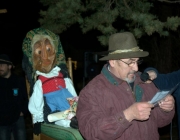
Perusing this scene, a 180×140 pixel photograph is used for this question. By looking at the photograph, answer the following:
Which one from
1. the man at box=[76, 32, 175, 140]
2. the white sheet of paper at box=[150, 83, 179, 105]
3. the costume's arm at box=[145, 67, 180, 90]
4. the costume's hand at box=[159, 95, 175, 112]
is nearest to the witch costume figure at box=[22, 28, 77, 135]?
the costume's arm at box=[145, 67, 180, 90]

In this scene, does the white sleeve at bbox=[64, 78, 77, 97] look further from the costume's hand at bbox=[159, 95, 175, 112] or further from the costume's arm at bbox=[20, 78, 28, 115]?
the costume's hand at bbox=[159, 95, 175, 112]

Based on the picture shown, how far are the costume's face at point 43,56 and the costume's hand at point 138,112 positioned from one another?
2.49 meters

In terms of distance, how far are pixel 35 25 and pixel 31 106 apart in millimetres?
10785

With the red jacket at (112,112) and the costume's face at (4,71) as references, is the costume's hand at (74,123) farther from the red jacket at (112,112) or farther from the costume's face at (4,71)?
the costume's face at (4,71)

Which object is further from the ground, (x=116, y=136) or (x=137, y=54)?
(x=137, y=54)

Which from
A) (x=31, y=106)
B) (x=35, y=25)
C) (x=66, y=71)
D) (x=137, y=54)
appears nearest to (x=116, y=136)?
(x=137, y=54)

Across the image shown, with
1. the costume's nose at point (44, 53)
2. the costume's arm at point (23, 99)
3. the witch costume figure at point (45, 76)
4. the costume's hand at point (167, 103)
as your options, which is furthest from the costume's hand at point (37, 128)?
the costume's hand at point (167, 103)

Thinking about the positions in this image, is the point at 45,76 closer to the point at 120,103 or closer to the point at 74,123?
the point at 74,123

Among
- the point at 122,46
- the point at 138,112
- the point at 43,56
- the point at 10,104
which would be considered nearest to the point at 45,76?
the point at 43,56

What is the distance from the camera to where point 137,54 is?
9.49 ft

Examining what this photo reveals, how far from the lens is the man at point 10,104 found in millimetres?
5566

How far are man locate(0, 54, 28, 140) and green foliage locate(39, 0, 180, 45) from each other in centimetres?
113

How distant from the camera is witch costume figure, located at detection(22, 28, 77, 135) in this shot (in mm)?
4645

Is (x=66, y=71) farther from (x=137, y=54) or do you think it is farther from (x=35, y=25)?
(x=35, y=25)
